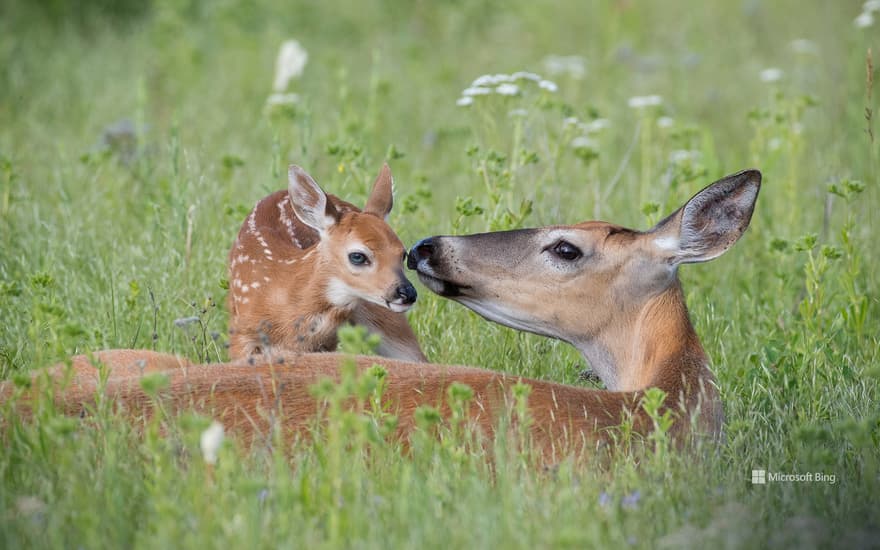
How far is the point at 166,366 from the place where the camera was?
416cm

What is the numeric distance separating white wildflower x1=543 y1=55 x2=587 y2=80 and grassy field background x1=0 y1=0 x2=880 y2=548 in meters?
0.05

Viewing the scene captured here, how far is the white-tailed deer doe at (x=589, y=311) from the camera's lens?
148 inches

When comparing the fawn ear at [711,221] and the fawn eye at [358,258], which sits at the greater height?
the fawn ear at [711,221]

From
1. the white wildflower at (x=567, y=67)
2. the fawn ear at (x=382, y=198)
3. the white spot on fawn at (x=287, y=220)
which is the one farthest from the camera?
the white wildflower at (x=567, y=67)

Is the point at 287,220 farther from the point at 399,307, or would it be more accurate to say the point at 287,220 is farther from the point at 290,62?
the point at 290,62

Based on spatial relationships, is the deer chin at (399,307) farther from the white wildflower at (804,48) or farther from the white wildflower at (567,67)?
the white wildflower at (804,48)

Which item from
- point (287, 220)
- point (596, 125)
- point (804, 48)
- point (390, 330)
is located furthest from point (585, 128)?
point (804, 48)

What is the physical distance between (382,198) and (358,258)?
39 centimetres

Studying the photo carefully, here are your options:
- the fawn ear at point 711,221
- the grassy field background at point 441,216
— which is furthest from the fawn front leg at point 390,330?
the fawn ear at point 711,221

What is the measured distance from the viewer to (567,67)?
9141 mm

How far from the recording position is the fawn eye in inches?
193

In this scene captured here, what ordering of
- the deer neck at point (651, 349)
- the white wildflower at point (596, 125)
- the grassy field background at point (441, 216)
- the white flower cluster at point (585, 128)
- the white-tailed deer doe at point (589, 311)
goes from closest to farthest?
1. the grassy field background at point (441, 216)
2. the white-tailed deer doe at point (589, 311)
3. the deer neck at point (651, 349)
4. the white flower cluster at point (585, 128)
5. the white wildflower at point (596, 125)

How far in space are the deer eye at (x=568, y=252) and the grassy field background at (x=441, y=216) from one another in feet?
2.13

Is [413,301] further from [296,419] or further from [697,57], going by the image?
[697,57]
